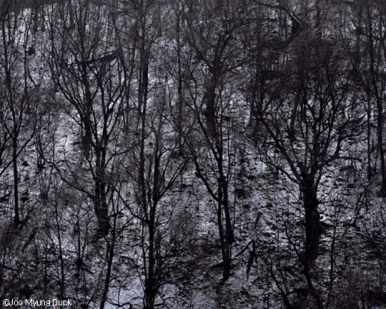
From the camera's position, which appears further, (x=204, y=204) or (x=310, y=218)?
(x=204, y=204)

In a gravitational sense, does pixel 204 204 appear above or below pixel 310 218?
above

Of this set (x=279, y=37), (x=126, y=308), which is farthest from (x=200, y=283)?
(x=279, y=37)

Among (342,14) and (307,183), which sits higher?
(342,14)

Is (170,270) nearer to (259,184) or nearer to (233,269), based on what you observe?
(233,269)

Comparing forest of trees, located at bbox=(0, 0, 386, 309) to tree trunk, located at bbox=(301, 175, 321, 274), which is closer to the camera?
forest of trees, located at bbox=(0, 0, 386, 309)

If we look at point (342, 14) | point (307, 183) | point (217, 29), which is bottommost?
point (307, 183)

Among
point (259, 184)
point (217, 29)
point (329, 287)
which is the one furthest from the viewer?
point (217, 29)

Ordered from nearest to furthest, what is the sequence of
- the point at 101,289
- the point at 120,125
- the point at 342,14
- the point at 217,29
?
1. the point at 101,289
2. the point at 120,125
3. the point at 217,29
4. the point at 342,14

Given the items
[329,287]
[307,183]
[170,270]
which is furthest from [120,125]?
[329,287]

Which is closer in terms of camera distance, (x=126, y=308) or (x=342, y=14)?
(x=126, y=308)

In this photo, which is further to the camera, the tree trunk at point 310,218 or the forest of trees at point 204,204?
the tree trunk at point 310,218

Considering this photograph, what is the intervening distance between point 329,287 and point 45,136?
14715 millimetres

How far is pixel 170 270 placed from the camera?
16047 millimetres

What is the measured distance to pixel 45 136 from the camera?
2262cm
